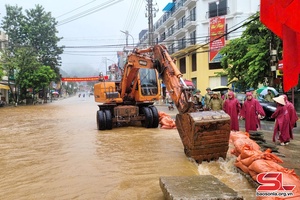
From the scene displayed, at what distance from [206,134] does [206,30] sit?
30.0 m

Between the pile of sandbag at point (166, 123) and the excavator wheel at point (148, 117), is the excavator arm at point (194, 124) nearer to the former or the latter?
the excavator wheel at point (148, 117)

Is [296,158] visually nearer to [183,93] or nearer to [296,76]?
[183,93]

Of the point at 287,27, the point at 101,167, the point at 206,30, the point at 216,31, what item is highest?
the point at 206,30

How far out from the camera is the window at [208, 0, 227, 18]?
106 feet

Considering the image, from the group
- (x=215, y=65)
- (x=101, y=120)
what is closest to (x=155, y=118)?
(x=101, y=120)

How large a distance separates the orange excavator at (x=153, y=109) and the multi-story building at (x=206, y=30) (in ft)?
53.0

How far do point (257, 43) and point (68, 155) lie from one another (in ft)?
44.8

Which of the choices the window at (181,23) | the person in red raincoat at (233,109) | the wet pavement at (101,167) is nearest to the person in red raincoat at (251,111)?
the person in red raincoat at (233,109)

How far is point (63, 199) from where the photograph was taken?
15.0ft

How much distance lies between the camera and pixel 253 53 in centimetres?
1638

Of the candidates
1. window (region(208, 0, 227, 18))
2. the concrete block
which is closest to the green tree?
the concrete block

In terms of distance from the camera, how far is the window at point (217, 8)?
106ft

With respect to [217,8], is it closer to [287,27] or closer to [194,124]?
[194,124]

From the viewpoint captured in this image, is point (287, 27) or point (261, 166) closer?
point (287, 27)
